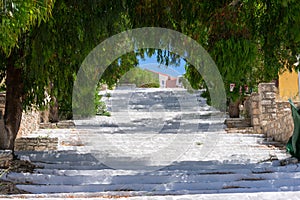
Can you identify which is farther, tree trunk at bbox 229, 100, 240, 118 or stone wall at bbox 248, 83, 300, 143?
tree trunk at bbox 229, 100, 240, 118

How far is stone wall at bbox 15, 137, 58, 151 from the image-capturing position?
989 centimetres

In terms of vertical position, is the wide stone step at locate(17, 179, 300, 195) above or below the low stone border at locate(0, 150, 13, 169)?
below

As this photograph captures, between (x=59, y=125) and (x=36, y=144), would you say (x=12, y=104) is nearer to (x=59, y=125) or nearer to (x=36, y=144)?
(x=36, y=144)

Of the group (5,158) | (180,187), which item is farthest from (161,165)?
(5,158)

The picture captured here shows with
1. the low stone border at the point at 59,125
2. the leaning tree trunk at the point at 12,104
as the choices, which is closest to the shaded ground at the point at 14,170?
the leaning tree trunk at the point at 12,104

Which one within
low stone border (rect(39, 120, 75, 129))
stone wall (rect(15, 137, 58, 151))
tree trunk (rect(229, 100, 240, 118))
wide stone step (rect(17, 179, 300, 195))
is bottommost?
wide stone step (rect(17, 179, 300, 195))

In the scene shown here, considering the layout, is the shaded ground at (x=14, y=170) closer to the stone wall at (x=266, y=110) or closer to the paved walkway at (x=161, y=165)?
the paved walkway at (x=161, y=165)

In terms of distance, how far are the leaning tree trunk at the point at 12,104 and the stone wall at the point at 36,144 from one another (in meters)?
2.20

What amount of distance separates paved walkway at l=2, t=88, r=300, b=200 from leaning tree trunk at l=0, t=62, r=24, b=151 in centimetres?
45

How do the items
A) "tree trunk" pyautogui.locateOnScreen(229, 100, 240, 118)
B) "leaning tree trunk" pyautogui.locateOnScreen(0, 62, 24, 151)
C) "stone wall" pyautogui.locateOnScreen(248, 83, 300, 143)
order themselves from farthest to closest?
1. "tree trunk" pyautogui.locateOnScreen(229, 100, 240, 118)
2. "stone wall" pyautogui.locateOnScreen(248, 83, 300, 143)
3. "leaning tree trunk" pyautogui.locateOnScreen(0, 62, 24, 151)

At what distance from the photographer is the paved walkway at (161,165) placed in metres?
5.75

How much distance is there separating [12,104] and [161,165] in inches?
109

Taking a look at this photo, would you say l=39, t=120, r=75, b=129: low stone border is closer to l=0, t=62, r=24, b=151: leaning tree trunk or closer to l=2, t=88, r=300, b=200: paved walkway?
l=2, t=88, r=300, b=200: paved walkway

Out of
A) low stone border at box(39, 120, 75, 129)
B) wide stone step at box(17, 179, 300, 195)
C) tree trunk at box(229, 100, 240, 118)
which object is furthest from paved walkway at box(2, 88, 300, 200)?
tree trunk at box(229, 100, 240, 118)
